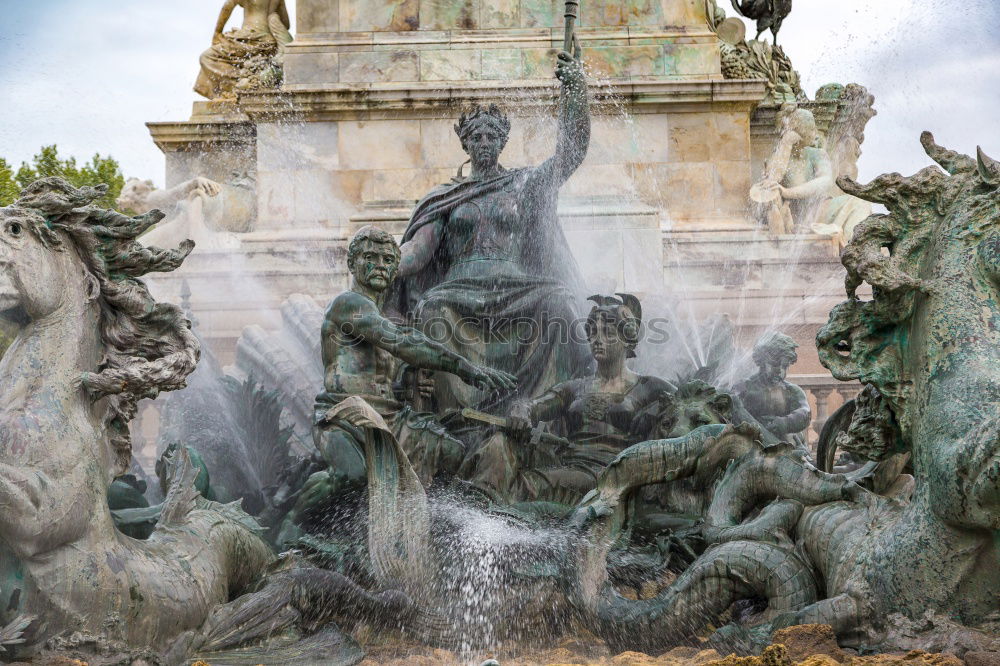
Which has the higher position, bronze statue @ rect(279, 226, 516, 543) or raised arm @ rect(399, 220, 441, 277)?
raised arm @ rect(399, 220, 441, 277)

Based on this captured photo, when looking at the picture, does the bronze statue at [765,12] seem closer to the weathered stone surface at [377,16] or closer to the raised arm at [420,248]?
the weathered stone surface at [377,16]

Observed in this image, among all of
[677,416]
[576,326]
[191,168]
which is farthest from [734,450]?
[191,168]

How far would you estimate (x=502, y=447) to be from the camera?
26.3 feet

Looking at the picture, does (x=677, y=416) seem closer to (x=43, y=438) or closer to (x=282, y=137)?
(x=43, y=438)

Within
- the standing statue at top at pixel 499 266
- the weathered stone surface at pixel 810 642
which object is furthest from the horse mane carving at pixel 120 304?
the weathered stone surface at pixel 810 642

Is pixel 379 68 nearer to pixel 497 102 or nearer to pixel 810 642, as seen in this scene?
pixel 497 102

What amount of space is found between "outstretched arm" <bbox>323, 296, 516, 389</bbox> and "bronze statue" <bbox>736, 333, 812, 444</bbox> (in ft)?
5.81

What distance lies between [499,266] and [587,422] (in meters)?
1.33

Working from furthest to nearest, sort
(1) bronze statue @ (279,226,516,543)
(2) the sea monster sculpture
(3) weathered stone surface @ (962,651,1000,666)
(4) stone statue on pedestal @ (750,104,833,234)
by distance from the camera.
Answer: (4) stone statue on pedestal @ (750,104,833,234)
(1) bronze statue @ (279,226,516,543)
(2) the sea monster sculpture
(3) weathered stone surface @ (962,651,1000,666)

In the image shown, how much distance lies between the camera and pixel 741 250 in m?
13.6

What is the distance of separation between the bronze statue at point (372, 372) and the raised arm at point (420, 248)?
0.90m

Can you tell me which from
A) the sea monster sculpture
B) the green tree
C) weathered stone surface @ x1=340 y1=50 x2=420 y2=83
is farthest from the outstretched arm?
the green tree

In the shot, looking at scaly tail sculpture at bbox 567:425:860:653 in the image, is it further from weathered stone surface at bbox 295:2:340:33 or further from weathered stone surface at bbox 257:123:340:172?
weathered stone surface at bbox 295:2:340:33

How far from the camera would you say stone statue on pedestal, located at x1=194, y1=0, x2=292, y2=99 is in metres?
16.4
